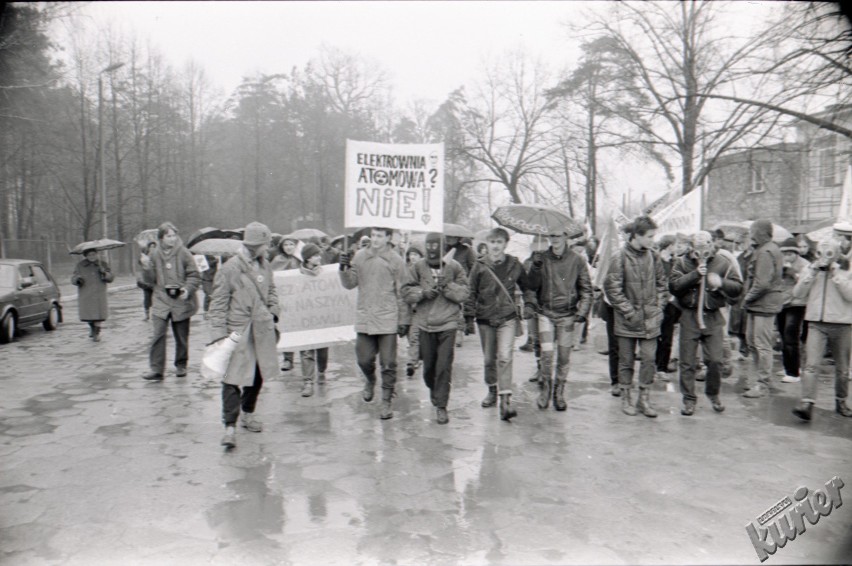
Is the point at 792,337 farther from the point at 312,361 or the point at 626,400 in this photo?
the point at 312,361

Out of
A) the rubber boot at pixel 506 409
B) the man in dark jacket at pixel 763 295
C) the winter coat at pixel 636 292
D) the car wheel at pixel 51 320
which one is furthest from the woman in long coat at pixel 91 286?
the man in dark jacket at pixel 763 295

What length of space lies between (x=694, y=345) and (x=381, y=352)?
10.9ft

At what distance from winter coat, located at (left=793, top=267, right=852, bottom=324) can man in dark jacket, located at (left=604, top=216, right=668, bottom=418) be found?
148 centimetres

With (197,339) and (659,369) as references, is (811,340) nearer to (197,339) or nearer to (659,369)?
(659,369)

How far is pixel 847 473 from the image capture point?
519cm

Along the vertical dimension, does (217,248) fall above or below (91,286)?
above

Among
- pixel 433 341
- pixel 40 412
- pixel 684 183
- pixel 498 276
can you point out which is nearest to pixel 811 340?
pixel 498 276

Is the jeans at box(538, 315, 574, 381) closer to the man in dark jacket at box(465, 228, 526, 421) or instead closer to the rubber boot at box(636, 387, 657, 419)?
the man in dark jacket at box(465, 228, 526, 421)

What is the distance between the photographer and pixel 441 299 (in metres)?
6.57

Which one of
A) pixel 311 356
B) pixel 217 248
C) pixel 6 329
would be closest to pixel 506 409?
pixel 311 356

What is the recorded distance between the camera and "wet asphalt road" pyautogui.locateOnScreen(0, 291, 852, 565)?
383 centimetres

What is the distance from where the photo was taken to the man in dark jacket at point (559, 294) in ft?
22.7

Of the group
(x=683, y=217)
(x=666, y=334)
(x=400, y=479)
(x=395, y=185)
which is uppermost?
(x=395, y=185)
